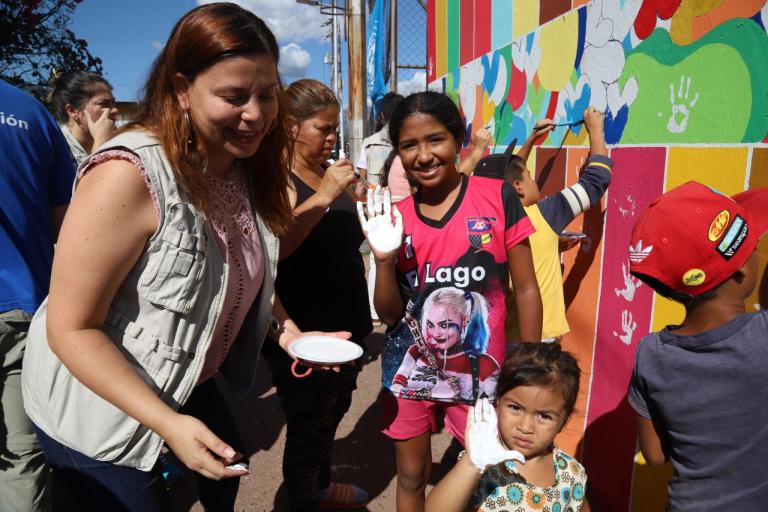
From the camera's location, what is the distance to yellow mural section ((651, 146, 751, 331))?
173 cm

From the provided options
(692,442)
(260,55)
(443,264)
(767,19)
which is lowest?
(692,442)

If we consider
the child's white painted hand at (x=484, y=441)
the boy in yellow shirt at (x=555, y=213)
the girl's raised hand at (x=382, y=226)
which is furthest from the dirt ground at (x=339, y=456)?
the girl's raised hand at (x=382, y=226)

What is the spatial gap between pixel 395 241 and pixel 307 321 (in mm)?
677

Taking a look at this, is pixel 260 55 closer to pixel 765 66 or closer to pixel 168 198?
pixel 168 198

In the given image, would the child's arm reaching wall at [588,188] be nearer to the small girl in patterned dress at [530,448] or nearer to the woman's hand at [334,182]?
the small girl in patterned dress at [530,448]

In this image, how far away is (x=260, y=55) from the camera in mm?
1266

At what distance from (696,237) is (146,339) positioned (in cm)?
137

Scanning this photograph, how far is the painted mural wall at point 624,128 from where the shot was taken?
1.74 metres

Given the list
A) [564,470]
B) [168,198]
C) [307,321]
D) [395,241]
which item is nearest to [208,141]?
[168,198]

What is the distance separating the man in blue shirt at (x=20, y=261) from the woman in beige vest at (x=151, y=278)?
0.66 m

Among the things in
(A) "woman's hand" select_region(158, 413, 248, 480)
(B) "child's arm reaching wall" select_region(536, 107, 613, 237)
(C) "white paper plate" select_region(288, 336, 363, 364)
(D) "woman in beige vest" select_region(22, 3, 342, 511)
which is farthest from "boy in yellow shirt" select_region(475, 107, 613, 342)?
(A) "woman's hand" select_region(158, 413, 248, 480)

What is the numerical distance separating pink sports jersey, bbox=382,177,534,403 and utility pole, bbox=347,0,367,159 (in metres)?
6.03

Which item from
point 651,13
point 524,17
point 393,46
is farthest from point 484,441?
point 393,46

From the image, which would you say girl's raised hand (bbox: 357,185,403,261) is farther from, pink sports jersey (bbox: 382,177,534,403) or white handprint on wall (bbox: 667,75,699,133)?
white handprint on wall (bbox: 667,75,699,133)
